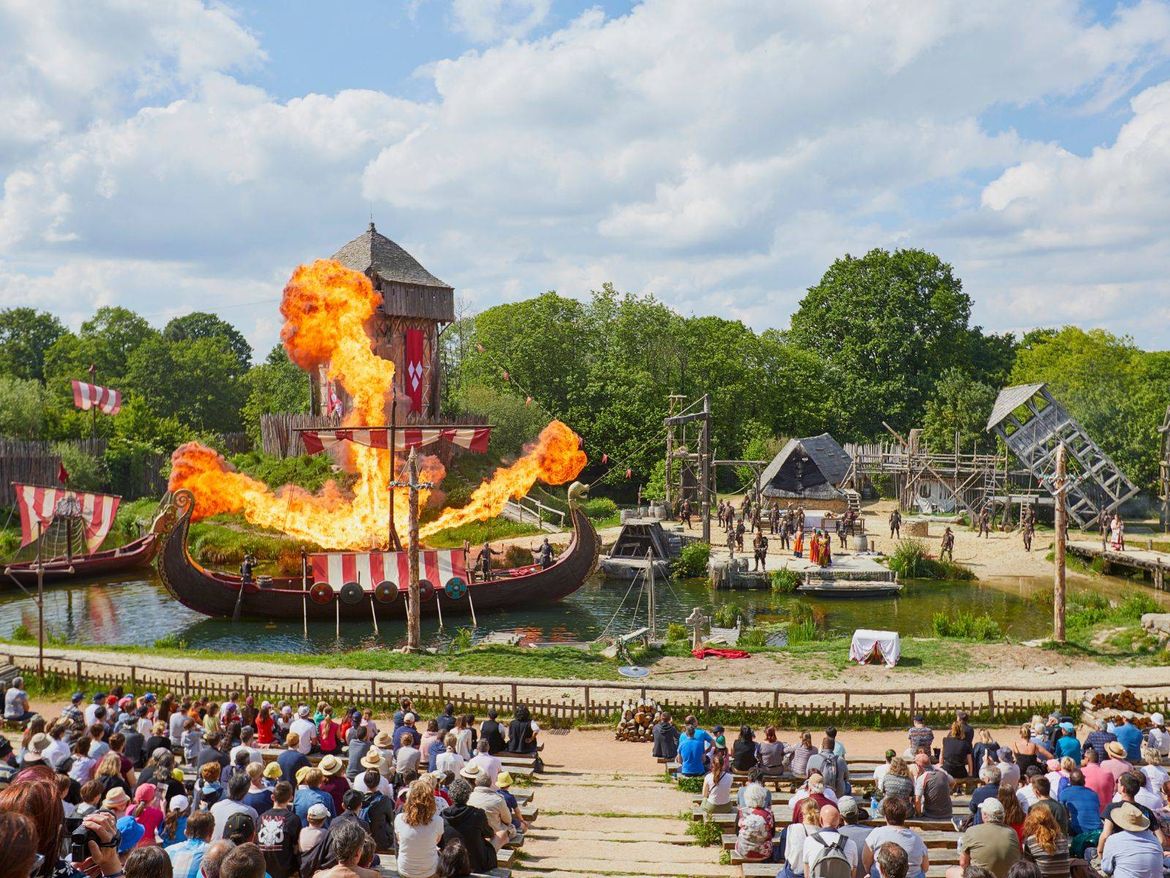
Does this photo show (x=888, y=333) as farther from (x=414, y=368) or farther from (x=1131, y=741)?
(x=1131, y=741)

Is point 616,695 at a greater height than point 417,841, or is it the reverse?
point 417,841

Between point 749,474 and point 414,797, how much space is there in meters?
49.3

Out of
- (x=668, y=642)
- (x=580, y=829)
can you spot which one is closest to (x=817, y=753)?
(x=580, y=829)

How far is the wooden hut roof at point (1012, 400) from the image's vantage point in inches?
1785

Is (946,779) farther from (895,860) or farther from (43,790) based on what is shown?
(43,790)

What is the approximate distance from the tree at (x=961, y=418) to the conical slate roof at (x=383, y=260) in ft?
101

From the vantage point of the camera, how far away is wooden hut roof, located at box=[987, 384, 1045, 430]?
149ft

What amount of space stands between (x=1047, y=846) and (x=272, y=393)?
2762 inches

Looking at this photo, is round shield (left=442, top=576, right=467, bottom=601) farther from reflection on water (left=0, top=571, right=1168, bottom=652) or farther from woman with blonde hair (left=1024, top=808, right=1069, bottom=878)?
woman with blonde hair (left=1024, top=808, right=1069, bottom=878)

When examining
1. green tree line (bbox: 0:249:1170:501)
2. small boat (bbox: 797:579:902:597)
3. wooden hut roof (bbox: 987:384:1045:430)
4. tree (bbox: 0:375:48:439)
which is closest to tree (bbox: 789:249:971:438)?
green tree line (bbox: 0:249:1170:501)

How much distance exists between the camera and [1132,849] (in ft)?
24.7

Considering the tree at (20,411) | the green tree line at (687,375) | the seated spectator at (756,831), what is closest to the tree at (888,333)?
the green tree line at (687,375)

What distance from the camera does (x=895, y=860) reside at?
6.32m

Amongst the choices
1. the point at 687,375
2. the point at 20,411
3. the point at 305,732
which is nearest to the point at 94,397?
the point at 20,411
